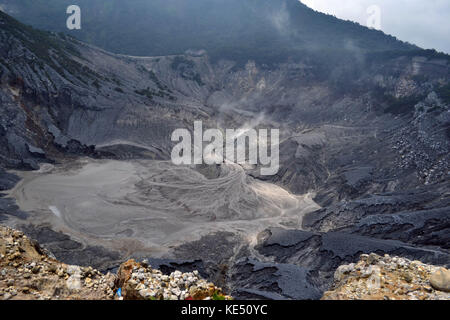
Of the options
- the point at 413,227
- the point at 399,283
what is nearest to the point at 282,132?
the point at 413,227

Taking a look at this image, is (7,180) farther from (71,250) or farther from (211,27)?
(211,27)

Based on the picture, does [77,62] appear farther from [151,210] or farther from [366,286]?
[366,286]

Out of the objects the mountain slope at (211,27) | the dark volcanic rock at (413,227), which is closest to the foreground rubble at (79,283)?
the dark volcanic rock at (413,227)

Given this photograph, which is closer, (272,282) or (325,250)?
(272,282)

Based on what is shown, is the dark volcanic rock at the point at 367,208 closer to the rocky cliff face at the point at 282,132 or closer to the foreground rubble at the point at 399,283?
the rocky cliff face at the point at 282,132

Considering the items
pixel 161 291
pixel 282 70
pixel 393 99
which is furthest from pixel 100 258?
pixel 282 70
